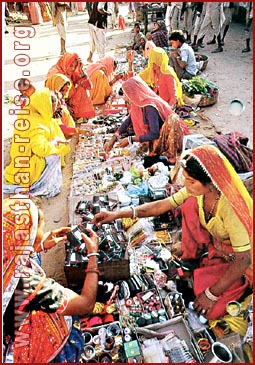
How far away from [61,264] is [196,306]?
1357 millimetres

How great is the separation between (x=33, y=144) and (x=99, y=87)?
2501 mm

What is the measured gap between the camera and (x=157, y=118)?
4855 mm

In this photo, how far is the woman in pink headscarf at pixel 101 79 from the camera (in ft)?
22.3

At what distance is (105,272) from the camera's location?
10.6 feet

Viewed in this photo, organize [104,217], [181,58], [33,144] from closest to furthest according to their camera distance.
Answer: [104,217] → [33,144] → [181,58]

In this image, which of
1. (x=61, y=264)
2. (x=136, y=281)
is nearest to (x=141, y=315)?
(x=136, y=281)

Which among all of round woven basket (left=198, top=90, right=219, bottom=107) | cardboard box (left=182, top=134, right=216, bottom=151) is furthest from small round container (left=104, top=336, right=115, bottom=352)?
round woven basket (left=198, top=90, right=219, bottom=107)

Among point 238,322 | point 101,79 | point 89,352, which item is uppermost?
point 101,79

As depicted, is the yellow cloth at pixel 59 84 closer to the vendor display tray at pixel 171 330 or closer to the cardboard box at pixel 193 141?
the cardboard box at pixel 193 141

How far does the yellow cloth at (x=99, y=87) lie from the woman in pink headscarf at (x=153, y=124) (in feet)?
6.24

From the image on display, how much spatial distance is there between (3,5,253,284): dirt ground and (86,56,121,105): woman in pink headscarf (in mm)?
1299

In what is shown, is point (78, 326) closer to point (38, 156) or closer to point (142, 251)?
point (142, 251)

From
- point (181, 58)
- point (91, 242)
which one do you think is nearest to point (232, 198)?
point (91, 242)

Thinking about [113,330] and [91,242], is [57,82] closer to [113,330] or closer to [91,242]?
[91,242]
